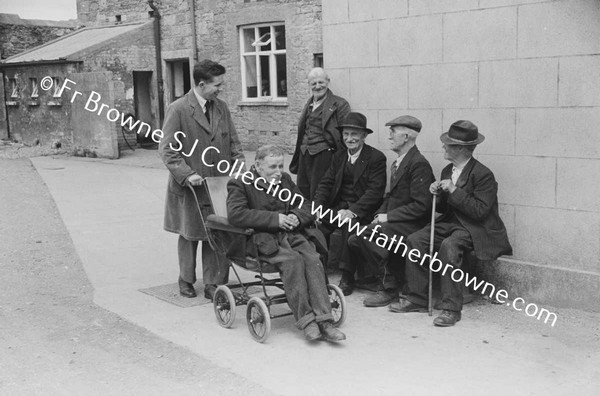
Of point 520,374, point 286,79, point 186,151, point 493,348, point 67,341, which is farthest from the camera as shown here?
point 286,79

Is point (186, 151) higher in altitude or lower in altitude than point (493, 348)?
higher

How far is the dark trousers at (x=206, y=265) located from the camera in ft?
22.2

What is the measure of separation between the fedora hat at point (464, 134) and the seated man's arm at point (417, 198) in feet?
1.32

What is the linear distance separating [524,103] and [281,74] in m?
13.3

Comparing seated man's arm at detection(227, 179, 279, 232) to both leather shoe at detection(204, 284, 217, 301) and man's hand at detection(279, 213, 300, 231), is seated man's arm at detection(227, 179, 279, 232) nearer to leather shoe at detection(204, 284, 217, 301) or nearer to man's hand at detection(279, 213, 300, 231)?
man's hand at detection(279, 213, 300, 231)

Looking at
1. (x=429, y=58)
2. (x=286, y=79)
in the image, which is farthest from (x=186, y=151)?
(x=286, y=79)

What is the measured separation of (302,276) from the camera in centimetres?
550

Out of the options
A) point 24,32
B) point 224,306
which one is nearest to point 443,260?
point 224,306

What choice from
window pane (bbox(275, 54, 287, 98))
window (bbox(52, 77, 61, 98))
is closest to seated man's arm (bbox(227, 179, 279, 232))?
window pane (bbox(275, 54, 287, 98))

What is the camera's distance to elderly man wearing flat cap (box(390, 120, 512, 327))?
19.9ft

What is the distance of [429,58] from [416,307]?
2.30 metres

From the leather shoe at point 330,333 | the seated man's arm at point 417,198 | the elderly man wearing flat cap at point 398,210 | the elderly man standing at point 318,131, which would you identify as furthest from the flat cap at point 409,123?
→ the leather shoe at point 330,333

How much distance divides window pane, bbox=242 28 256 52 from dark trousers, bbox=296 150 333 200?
12264 mm

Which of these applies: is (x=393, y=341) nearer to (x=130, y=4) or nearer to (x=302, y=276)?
(x=302, y=276)
